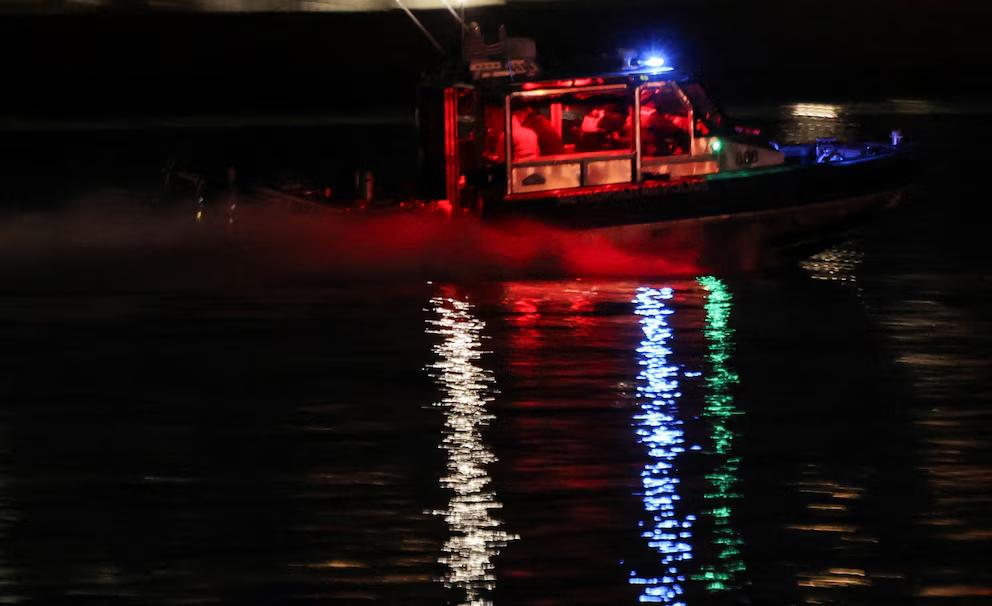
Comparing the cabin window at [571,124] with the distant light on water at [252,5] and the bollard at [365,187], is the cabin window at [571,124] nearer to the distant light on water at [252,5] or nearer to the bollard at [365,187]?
the bollard at [365,187]

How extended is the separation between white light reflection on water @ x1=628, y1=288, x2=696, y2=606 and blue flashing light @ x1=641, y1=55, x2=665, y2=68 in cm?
198

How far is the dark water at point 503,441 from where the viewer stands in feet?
24.4

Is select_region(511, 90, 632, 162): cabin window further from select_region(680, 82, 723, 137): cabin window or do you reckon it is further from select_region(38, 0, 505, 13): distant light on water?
select_region(38, 0, 505, 13): distant light on water

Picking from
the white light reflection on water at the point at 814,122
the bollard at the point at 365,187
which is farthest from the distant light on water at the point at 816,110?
the bollard at the point at 365,187

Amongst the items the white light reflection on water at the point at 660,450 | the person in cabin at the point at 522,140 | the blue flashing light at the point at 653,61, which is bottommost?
the white light reflection on water at the point at 660,450

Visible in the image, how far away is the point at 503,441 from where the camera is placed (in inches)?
370

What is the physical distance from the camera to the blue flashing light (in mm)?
13914

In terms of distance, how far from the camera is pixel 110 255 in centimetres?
1521

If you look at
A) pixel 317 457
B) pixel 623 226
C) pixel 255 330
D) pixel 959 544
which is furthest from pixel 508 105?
pixel 959 544

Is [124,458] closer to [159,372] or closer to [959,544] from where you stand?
[159,372]

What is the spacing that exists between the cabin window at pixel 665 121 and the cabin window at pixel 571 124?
0.22m

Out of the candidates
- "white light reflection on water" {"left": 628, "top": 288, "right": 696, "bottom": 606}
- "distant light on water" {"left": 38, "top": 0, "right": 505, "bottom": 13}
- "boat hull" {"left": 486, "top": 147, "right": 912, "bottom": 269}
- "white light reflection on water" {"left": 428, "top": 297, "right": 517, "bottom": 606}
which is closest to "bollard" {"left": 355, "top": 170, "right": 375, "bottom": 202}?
"boat hull" {"left": 486, "top": 147, "right": 912, "bottom": 269}

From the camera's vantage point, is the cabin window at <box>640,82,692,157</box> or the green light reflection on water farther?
the cabin window at <box>640,82,692,157</box>

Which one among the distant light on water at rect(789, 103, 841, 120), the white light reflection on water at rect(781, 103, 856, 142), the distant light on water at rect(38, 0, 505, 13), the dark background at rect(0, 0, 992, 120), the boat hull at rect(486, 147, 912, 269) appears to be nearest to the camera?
the boat hull at rect(486, 147, 912, 269)
